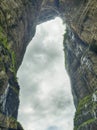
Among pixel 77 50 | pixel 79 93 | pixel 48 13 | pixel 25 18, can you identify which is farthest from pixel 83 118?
pixel 48 13

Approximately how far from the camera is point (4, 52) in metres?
53.8

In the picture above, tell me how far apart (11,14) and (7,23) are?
363cm

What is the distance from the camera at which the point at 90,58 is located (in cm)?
7400

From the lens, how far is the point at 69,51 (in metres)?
94.0

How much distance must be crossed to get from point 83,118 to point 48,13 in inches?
2348

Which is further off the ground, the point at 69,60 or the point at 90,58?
the point at 69,60

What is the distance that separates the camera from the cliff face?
54.3 meters

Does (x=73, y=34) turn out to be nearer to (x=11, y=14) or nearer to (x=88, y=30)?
(x=88, y=30)

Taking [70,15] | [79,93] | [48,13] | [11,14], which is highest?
[48,13]

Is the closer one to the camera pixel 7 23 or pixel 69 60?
pixel 7 23

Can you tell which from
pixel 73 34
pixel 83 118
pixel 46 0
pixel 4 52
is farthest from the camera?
pixel 46 0

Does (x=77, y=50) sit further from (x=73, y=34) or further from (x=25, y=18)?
(x=25, y=18)

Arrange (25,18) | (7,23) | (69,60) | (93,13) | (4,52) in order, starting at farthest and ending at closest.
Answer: (69,60) < (25,18) < (93,13) < (7,23) < (4,52)

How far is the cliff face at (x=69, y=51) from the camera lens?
→ 54.3 meters
